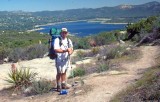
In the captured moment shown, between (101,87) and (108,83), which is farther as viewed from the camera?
(108,83)

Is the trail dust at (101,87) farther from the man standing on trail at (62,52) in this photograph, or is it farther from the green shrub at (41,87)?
the man standing on trail at (62,52)

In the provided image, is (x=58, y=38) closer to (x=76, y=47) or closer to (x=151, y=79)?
(x=151, y=79)

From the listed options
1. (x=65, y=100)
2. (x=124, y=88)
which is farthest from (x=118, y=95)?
(x=65, y=100)

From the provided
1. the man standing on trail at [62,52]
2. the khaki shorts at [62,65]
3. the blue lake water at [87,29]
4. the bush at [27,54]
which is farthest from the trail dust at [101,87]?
the blue lake water at [87,29]

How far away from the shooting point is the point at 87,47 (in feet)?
75.2

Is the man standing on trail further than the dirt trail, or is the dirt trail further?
the man standing on trail

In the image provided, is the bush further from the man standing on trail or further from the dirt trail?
Result: the man standing on trail

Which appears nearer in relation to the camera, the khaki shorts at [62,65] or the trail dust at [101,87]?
the trail dust at [101,87]

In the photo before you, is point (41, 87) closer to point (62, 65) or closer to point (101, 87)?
point (62, 65)

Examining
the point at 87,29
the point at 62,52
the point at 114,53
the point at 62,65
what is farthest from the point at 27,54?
the point at 87,29

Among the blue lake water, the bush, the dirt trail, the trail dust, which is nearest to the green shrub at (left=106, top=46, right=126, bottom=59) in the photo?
the dirt trail

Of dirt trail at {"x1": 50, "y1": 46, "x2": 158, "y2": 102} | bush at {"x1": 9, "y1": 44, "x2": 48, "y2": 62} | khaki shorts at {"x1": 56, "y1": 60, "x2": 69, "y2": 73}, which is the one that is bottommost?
bush at {"x1": 9, "y1": 44, "x2": 48, "y2": 62}

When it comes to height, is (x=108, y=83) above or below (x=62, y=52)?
below

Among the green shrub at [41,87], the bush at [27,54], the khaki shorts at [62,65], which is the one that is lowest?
the bush at [27,54]
